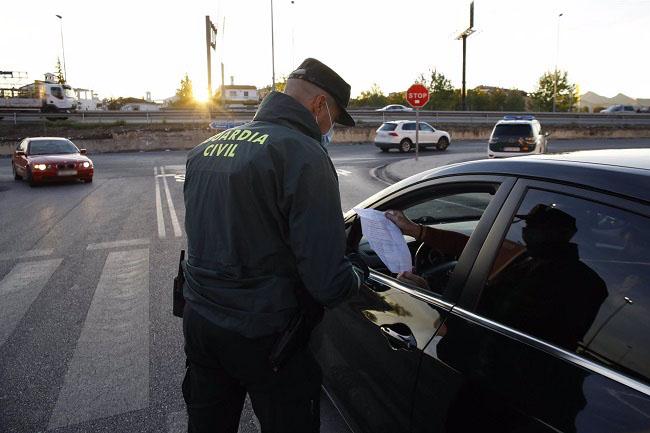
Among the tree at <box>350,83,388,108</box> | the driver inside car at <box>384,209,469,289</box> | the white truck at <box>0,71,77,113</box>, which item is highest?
the tree at <box>350,83,388,108</box>

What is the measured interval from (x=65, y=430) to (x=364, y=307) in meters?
1.98

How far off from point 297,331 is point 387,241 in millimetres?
761

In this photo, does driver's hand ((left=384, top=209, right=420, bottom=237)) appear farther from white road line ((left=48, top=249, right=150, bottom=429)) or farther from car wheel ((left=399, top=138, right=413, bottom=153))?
car wheel ((left=399, top=138, right=413, bottom=153))

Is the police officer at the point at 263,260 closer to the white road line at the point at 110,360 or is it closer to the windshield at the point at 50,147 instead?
the white road line at the point at 110,360

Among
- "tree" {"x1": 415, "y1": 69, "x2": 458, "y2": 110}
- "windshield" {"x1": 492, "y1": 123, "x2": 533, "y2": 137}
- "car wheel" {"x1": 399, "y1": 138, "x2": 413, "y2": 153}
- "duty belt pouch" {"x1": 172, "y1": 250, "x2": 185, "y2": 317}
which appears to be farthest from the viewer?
"tree" {"x1": 415, "y1": 69, "x2": 458, "y2": 110}

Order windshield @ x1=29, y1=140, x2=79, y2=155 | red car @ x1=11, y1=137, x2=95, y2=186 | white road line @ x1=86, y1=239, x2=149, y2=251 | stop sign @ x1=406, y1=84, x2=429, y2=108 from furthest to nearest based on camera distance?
stop sign @ x1=406, y1=84, x2=429, y2=108, windshield @ x1=29, y1=140, x2=79, y2=155, red car @ x1=11, y1=137, x2=95, y2=186, white road line @ x1=86, y1=239, x2=149, y2=251

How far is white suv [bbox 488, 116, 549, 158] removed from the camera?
55.3 ft

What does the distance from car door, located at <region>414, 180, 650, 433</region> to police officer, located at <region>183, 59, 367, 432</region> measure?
1.44ft

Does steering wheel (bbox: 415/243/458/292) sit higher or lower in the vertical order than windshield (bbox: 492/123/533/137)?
lower

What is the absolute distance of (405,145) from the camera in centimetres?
2669

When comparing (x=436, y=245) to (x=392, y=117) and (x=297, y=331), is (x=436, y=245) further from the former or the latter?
(x=392, y=117)

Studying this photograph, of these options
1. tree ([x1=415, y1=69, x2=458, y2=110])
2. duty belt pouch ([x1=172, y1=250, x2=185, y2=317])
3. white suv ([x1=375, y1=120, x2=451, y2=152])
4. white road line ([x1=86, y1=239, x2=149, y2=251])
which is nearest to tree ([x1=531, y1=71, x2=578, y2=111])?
tree ([x1=415, y1=69, x2=458, y2=110])

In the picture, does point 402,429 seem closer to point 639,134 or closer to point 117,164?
point 117,164

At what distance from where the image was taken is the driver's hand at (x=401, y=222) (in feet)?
8.04
